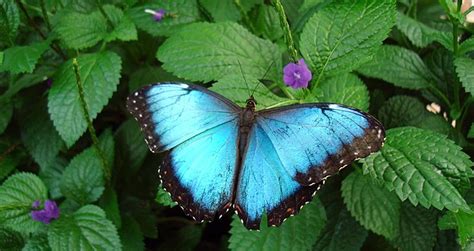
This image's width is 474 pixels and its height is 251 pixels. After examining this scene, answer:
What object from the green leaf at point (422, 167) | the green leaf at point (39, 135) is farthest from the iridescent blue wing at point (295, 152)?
the green leaf at point (39, 135)

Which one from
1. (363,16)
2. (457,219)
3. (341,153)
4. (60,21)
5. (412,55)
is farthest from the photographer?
(60,21)

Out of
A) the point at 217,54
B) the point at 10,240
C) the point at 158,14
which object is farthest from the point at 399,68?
the point at 10,240

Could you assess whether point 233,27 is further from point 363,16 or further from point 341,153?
point 341,153

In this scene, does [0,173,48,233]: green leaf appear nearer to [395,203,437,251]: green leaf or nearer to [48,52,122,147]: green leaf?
[48,52,122,147]: green leaf


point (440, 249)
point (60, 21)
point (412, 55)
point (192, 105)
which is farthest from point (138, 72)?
point (440, 249)

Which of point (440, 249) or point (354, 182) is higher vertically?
point (354, 182)

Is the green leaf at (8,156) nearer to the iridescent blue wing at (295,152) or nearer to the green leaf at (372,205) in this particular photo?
the iridescent blue wing at (295,152)
